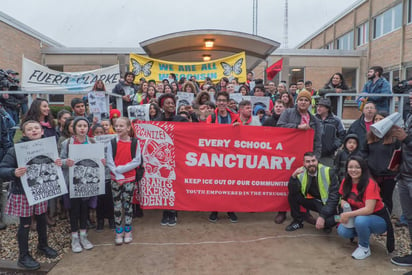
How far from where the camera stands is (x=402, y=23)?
52.2ft

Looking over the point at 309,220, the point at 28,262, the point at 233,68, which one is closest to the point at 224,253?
the point at 309,220

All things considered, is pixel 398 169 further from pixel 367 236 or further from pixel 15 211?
pixel 15 211

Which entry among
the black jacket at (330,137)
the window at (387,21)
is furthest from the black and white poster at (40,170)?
the window at (387,21)

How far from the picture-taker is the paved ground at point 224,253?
10.7 feet

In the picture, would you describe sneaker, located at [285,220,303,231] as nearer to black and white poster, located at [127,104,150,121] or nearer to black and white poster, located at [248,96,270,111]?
black and white poster, located at [248,96,270,111]

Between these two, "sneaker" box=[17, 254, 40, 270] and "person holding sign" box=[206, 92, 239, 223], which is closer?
"sneaker" box=[17, 254, 40, 270]

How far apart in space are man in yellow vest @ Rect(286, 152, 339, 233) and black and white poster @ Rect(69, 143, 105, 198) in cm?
266

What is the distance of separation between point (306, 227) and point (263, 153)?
1.25 metres

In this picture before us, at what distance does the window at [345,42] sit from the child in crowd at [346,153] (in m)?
20.6

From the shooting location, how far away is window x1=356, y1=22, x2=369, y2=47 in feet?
64.7

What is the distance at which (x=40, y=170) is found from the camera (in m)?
3.41

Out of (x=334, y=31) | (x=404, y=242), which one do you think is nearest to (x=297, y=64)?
(x=334, y=31)

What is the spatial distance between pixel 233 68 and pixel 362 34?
15332 mm

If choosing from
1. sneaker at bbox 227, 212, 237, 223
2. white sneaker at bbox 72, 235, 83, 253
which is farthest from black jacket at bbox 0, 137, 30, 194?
sneaker at bbox 227, 212, 237, 223
